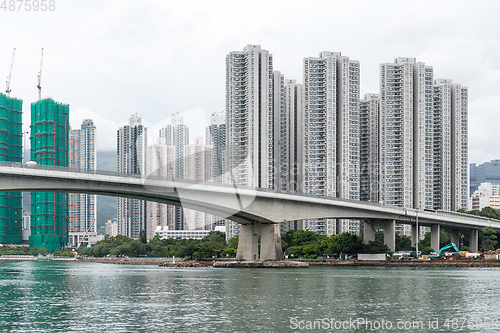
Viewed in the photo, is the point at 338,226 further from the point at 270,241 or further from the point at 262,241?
the point at 270,241

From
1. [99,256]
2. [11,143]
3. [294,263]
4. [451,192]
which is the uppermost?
[11,143]

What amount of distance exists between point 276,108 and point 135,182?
54280 mm

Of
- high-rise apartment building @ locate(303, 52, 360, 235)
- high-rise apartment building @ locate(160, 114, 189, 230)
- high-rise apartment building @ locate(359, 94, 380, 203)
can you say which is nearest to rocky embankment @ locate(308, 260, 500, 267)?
high-rise apartment building @ locate(303, 52, 360, 235)

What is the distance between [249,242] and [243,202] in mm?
8171

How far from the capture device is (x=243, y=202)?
59.3 meters

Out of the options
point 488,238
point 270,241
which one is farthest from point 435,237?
point 270,241

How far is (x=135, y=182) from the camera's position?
5003 centimetres

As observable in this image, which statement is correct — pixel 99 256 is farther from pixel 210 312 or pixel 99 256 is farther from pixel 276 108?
pixel 210 312

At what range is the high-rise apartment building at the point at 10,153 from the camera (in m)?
154

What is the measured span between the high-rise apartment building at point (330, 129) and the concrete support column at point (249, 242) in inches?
1144

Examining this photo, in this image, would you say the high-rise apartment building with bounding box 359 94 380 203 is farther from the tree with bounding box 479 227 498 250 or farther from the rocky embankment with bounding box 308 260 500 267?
the rocky embankment with bounding box 308 260 500 267

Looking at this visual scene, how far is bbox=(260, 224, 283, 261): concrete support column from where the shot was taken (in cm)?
6347

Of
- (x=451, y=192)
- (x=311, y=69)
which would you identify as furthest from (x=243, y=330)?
(x=451, y=192)

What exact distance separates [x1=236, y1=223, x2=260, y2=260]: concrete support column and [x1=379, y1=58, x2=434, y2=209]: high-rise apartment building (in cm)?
3817
